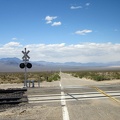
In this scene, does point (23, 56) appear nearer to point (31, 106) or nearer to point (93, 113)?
point (31, 106)

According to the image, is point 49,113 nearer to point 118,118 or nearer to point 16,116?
point 16,116

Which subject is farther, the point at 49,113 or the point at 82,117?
the point at 49,113

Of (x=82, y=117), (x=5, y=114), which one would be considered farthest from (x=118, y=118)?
(x=5, y=114)

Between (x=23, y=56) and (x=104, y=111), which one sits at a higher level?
(x=23, y=56)

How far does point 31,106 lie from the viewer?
14.1 meters

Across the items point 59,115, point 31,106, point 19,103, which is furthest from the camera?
point 19,103

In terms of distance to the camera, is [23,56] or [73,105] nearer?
[73,105]

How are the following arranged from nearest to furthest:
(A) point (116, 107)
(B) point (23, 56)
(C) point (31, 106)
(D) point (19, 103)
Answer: (A) point (116, 107), (C) point (31, 106), (D) point (19, 103), (B) point (23, 56)

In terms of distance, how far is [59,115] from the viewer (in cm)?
1142

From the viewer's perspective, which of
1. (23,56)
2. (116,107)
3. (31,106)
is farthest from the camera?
(23,56)

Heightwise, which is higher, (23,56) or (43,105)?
(23,56)

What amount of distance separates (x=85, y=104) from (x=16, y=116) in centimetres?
418

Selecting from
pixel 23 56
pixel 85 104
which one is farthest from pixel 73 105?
pixel 23 56

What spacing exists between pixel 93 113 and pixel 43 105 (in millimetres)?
3438
